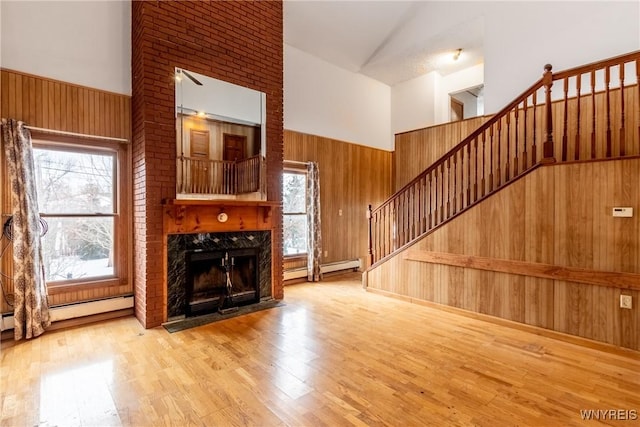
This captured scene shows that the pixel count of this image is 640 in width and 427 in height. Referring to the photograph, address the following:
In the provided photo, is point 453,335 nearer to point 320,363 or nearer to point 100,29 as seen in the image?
point 320,363

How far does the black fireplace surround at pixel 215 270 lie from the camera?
3939mm

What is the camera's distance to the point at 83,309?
3.82 m

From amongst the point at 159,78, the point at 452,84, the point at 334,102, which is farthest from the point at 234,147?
the point at 452,84

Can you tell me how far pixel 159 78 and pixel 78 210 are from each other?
193cm

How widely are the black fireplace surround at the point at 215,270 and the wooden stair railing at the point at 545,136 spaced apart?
6.57ft

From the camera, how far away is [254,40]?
15.1 feet

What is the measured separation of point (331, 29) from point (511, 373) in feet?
19.3

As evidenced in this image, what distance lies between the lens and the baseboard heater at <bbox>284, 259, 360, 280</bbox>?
6.03 meters

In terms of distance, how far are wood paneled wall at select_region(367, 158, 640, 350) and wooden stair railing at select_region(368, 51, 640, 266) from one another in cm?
20

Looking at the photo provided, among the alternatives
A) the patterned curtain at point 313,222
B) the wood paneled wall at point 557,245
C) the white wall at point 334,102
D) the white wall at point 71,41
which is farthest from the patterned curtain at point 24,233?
the wood paneled wall at point 557,245

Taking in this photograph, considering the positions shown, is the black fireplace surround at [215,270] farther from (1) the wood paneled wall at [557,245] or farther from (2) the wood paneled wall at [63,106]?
(1) the wood paneled wall at [557,245]

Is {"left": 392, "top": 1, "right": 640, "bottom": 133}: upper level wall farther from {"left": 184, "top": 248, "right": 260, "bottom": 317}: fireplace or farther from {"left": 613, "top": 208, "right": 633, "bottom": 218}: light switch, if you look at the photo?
{"left": 184, "top": 248, "right": 260, "bottom": 317}: fireplace

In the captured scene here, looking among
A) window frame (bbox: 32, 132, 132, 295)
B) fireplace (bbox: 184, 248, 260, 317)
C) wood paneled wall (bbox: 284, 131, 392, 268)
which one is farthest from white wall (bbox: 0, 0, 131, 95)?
wood paneled wall (bbox: 284, 131, 392, 268)

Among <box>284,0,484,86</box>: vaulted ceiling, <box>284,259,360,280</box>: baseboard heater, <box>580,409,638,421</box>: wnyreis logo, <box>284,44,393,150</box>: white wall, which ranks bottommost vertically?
<box>580,409,638,421</box>: wnyreis logo
